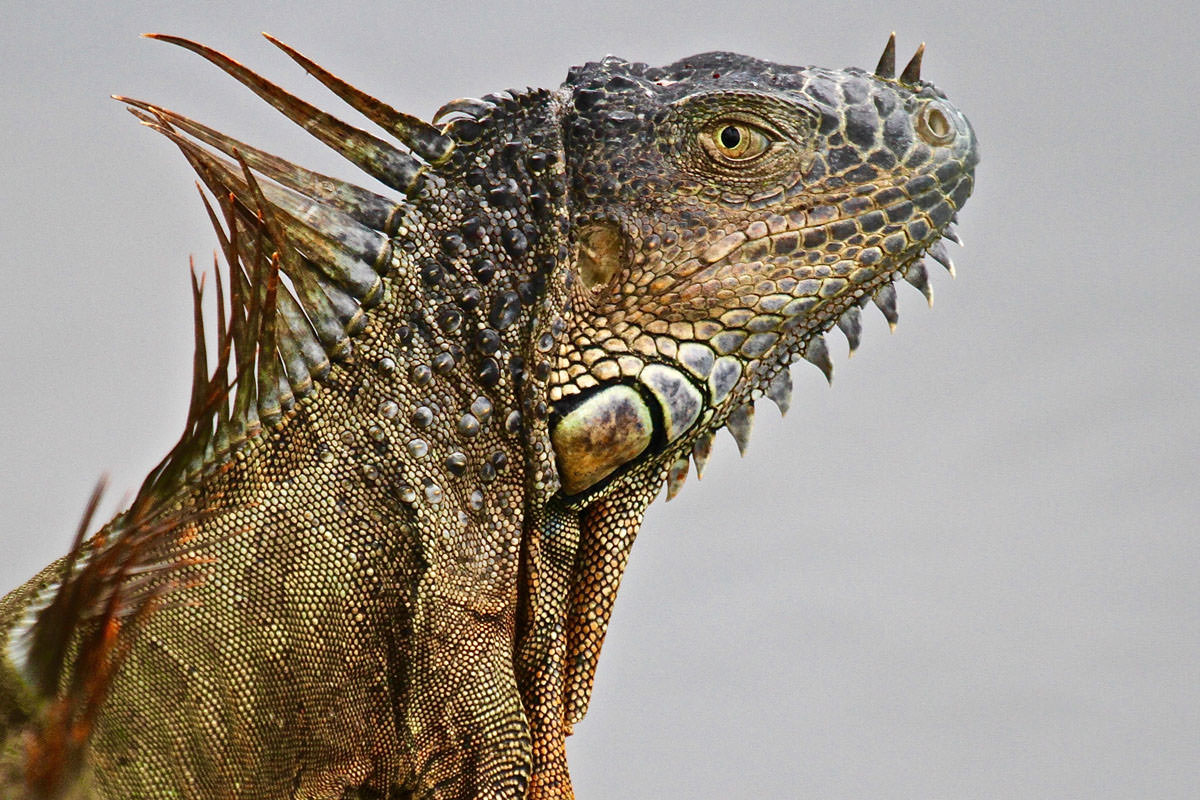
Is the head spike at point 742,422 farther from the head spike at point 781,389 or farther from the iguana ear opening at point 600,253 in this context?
the iguana ear opening at point 600,253

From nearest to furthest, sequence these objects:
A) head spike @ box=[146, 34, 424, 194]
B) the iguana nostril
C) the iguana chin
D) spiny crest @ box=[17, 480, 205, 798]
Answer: spiny crest @ box=[17, 480, 205, 798] < the iguana chin < head spike @ box=[146, 34, 424, 194] < the iguana nostril

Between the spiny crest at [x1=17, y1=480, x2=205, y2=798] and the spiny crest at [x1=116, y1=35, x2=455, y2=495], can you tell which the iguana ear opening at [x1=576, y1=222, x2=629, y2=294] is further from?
the spiny crest at [x1=17, y1=480, x2=205, y2=798]

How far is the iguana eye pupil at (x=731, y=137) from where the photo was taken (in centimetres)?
263

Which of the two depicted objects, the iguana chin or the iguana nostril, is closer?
the iguana chin

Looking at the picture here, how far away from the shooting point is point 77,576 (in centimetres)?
212

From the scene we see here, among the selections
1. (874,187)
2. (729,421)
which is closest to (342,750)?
(729,421)

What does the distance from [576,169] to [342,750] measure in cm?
105

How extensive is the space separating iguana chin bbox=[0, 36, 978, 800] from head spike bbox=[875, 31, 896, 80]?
1cm

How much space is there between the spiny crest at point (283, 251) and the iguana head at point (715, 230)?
0.32 meters

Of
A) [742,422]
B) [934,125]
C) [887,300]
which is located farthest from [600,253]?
[934,125]

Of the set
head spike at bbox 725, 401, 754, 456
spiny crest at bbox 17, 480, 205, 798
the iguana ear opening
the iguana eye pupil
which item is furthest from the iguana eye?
spiny crest at bbox 17, 480, 205, 798

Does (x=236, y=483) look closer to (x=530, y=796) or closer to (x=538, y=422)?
(x=538, y=422)

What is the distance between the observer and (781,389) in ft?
8.96

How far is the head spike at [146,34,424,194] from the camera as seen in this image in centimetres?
254
